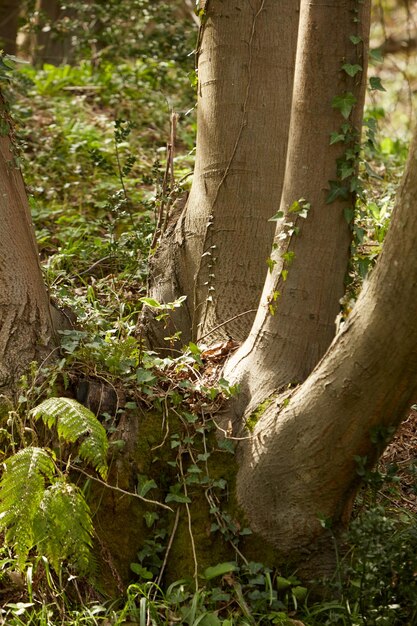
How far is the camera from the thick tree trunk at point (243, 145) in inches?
176

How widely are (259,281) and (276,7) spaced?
153 cm

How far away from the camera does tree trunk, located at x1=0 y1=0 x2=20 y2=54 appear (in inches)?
392

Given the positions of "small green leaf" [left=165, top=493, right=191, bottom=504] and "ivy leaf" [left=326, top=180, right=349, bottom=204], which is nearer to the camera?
"ivy leaf" [left=326, top=180, right=349, bottom=204]

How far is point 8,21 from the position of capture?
32.9 feet

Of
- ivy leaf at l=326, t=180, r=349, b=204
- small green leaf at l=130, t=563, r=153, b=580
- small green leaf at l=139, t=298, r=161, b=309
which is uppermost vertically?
ivy leaf at l=326, t=180, r=349, b=204

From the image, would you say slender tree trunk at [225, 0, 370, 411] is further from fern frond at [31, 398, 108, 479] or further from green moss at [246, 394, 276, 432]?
fern frond at [31, 398, 108, 479]

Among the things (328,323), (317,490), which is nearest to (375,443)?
(317,490)

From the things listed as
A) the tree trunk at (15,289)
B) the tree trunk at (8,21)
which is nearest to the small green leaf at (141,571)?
the tree trunk at (15,289)

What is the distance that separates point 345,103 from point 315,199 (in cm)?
43

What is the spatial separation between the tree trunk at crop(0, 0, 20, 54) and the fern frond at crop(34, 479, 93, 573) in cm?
785

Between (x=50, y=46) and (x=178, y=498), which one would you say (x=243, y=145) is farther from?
(x=50, y=46)

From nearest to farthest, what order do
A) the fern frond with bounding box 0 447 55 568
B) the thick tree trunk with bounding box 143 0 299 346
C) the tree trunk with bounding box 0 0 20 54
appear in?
the fern frond with bounding box 0 447 55 568 < the thick tree trunk with bounding box 143 0 299 346 < the tree trunk with bounding box 0 0 20 54

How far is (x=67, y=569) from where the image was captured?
3.62m

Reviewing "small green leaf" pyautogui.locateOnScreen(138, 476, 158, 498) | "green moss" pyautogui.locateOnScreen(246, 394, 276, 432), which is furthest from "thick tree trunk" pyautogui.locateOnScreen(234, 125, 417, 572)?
"small green leaf" pyautogui.locateOnScreen(138, 476, 158, 498)
